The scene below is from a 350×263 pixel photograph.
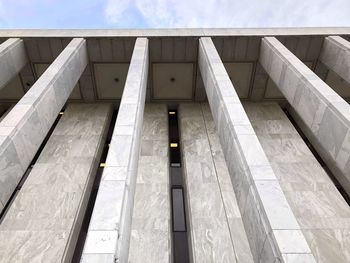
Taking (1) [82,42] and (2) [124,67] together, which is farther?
(2) [124,67]

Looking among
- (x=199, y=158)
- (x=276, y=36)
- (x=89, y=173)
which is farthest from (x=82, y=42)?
(x=276, y=36)

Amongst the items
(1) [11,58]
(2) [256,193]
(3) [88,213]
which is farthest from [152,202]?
(1) [11,58]

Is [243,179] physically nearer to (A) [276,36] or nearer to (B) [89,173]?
(B) [89,173]

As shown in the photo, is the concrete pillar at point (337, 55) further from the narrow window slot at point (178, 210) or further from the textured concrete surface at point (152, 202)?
the narrow window slot at point (178, 210)

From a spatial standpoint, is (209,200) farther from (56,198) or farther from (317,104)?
(56,198)

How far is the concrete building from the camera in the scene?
24.7 feet

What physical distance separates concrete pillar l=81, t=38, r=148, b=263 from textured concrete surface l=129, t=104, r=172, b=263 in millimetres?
2631

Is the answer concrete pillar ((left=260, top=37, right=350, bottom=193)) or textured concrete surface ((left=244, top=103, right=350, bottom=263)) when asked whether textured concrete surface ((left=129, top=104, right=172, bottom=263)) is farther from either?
concrete pillar ((left=260, top=37, right=350, bottom=193))

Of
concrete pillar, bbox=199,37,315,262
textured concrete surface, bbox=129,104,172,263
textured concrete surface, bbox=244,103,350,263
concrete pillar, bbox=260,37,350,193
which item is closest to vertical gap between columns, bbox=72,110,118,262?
textured concrete surface, bbox=129,104,172,263

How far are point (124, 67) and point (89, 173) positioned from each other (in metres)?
6.95

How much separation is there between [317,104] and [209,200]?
577 cm

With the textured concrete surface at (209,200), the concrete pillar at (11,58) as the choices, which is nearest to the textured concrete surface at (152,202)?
the textured concrete surface at (209,200)

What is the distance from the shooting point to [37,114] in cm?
980

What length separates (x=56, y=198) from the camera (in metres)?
11.3
